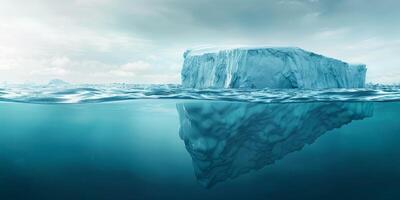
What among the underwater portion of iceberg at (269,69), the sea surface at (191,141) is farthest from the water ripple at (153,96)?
the underwater portion of iceberg at (269,69)

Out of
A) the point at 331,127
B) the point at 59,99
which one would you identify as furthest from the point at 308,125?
the point at 59,99

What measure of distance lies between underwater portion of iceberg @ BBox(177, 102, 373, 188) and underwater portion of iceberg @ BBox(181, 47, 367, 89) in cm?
730

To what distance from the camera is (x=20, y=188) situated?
32.0 feet

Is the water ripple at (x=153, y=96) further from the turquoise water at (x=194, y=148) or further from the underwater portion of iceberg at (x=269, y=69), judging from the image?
the underwater portion of iceberg at (x=269, y=69)

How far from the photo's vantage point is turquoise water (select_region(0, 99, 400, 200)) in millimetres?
9945

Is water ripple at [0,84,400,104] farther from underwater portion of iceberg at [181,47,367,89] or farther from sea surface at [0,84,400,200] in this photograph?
underwater portion of iceberg at [181,47,367,89]

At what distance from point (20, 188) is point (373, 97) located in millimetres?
14527

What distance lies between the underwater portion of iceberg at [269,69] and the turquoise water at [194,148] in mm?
7023

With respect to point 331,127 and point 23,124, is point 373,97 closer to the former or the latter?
point 331,127

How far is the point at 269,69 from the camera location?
23.1m

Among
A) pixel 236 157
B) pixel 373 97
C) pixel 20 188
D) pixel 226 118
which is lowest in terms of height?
pixel 20 188

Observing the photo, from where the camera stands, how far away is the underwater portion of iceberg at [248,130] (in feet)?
35.1

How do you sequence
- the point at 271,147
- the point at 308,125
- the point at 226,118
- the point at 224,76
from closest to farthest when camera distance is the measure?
the point at 271,147, the point at 226,118, the point at 308,125, the point at 224,76

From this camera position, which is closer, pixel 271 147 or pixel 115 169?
pixel 115 169
